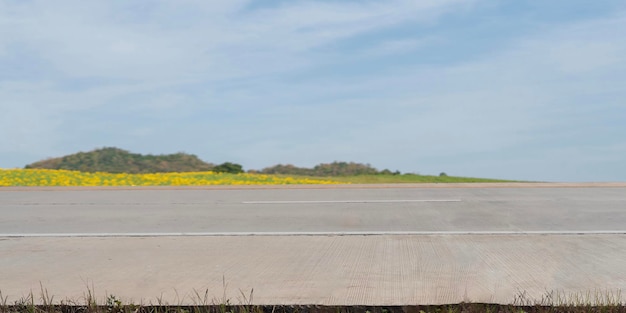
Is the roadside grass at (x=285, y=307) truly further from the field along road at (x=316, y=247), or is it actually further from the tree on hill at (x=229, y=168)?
the tree on hill at (x=229, y=168)

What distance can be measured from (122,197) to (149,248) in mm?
7534

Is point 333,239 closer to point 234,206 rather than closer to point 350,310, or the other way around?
point 350,310

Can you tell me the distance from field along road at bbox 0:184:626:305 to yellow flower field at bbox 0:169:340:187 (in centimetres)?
592

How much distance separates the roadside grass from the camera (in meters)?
5.30

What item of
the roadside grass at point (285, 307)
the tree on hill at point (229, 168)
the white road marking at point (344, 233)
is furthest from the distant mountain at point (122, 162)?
the roadside grass at point (285, 307)

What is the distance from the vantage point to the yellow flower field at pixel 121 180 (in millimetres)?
21237

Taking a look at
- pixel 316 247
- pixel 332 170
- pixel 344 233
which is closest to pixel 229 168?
pixel 332 170

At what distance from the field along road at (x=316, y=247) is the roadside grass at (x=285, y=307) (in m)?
0.14

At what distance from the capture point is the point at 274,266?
700cm

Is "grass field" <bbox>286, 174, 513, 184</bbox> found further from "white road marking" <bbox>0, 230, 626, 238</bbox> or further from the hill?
"white road marking" <bbox>0, 230, 626, 238</bbox>

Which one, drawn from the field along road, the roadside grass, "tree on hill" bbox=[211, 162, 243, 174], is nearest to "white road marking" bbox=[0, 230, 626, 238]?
the field along road

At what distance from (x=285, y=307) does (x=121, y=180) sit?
58.9 feet

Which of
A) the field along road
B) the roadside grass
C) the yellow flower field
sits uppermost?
the yellow flower field

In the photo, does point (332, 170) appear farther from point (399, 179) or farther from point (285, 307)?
point (285, 307)
